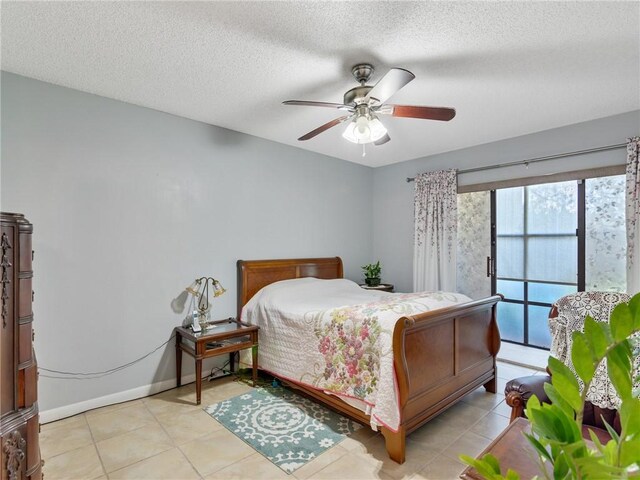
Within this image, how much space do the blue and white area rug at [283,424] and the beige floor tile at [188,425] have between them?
0.21 feet

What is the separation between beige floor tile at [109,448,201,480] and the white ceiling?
253 cm

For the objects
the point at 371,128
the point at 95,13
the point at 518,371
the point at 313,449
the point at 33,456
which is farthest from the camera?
the point at 518,371

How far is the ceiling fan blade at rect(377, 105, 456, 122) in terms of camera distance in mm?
2066

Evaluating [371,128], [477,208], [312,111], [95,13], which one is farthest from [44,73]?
[477,208]

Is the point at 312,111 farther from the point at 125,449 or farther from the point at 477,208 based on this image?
the point at 125,449

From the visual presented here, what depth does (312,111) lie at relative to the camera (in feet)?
9.73

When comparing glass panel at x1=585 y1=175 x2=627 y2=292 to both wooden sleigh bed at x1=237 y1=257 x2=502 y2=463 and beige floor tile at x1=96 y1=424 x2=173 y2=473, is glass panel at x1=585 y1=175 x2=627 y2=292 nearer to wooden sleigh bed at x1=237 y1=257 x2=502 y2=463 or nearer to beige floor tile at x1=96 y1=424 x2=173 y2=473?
wooden sleigh bed at x1=237 y1=257 x2=502 y2=463

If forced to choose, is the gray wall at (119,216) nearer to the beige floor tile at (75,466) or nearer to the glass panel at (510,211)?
the beige floor tile at (75,466)

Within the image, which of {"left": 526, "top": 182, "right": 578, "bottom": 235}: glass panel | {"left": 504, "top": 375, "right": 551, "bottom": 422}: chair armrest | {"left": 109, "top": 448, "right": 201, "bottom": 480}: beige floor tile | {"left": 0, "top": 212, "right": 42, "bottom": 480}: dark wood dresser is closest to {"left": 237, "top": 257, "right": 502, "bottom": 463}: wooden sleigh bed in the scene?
{"left": 504, "top": 375, "right": 551, "bottom": 422}: chair armrest

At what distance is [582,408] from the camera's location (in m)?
0.47

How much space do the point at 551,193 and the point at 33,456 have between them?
15.2ft

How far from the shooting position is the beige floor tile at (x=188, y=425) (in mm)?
2281

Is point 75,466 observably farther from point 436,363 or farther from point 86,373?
point 436,363

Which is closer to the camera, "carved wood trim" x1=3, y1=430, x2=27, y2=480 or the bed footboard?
"carved wood trim" x1=3, y1=430, x2=27, y2=480
